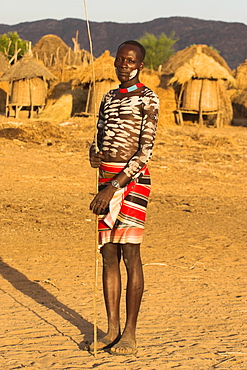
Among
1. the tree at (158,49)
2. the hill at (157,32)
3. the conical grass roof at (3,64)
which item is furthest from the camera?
the hill at (157,32)

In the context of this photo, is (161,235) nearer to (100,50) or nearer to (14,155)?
(14,155)

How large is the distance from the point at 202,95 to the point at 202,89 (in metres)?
0.20

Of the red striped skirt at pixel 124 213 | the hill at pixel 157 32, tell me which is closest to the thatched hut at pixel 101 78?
the red striped skirt at pixel 124 213

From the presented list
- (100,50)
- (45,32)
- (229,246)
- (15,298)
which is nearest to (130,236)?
(15,298)

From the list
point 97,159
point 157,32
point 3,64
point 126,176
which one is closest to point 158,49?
point 3,64

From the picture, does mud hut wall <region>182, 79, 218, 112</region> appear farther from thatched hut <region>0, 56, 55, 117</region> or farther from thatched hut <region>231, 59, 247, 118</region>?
A: thatched hut <region>0, 56, 55, 117</region>

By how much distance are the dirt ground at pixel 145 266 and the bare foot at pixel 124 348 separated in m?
0.05

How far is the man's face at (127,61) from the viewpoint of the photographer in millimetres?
3123

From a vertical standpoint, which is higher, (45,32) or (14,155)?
(45,32)

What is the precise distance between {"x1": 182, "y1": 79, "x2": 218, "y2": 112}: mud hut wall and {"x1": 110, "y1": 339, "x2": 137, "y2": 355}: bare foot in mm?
15770

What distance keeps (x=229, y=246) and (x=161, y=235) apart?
2.59 ft

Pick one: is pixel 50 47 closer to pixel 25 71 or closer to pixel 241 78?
pixel 241 78

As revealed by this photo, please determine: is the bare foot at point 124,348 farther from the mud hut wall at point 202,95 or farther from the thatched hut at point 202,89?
the mud hut wall at point 202,95

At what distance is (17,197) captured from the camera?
26.2ft
